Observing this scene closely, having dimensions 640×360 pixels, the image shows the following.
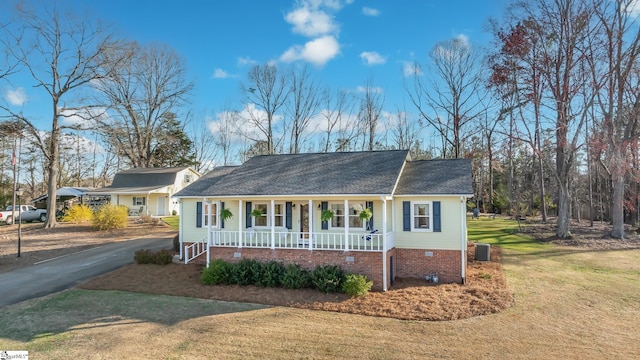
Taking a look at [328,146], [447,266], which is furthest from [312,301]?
[328,146]

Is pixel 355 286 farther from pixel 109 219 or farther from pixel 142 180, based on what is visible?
pixel 142 180

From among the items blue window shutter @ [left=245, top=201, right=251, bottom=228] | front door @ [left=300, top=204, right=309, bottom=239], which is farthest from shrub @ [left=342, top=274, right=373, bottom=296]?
blue window shutter @ [left=245, top=201, right=251, bottom=228]

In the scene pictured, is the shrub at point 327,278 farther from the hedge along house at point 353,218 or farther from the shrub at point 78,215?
the shrub at point 78,215

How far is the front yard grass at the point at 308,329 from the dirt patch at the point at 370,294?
0.45 m

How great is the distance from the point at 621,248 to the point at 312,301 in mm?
19411

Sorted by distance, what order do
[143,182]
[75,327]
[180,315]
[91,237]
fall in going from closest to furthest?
1. [75,327]
2. [180,315]
3. [91,237]
4. [143,182]

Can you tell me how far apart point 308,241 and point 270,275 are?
2.17 m

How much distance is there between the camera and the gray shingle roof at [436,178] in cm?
1402

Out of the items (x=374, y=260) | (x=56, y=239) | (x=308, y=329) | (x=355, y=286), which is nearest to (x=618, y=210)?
(x=374, y=260)

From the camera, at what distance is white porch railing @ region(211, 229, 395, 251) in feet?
44.7

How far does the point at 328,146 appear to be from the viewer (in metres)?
41.6

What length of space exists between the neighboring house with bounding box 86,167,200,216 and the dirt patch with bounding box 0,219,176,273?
18.6 feet

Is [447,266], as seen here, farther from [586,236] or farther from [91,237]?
[91,237]

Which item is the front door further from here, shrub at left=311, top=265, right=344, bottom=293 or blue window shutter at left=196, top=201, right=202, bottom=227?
blue window shutter at left=196, top=201, right=202, bottom=227
